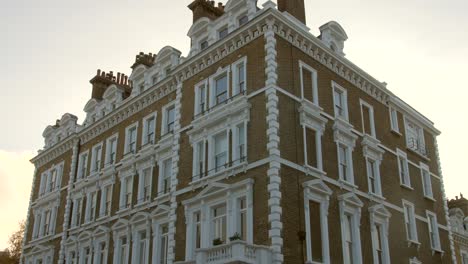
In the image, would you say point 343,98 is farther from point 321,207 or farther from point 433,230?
point 433,230

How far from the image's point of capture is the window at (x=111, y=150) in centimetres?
3947

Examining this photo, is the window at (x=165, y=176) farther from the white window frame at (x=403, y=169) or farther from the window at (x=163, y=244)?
the white window frame at (x=403, y=169)

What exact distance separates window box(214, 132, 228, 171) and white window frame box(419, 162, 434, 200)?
52.5ft

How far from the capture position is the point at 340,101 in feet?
109

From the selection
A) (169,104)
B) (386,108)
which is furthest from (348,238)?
(169,104)

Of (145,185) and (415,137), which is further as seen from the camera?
(415,137)

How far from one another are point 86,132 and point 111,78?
6.82 meters

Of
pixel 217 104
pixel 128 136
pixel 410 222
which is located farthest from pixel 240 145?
pixel 410 222

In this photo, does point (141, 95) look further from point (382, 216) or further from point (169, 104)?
point (382, 216)

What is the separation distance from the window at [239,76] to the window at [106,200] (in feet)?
43.9

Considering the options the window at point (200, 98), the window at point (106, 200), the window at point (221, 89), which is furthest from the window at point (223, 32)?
the window at point (106, 200)

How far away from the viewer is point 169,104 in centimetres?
3547

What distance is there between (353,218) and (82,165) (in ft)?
72.7

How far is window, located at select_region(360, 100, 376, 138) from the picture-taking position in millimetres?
34250
